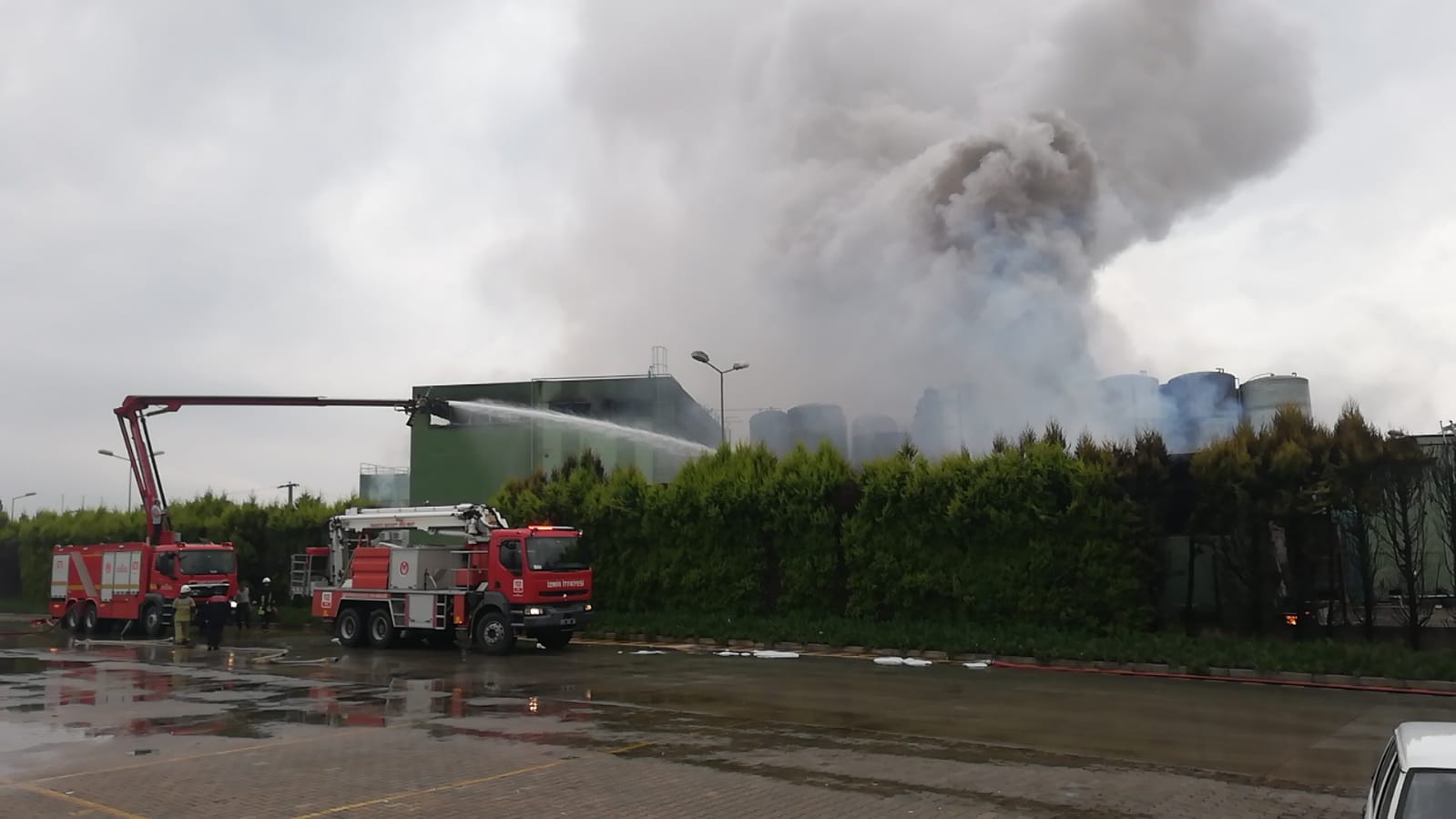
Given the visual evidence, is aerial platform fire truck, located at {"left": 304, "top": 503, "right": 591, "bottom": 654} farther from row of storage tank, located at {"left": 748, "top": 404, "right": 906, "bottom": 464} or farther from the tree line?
row of storage tank, located at {"left": 748, "top": 404, "right": 906, "bottom": 464}

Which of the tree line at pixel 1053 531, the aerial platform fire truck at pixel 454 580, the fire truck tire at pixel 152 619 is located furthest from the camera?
the fire truck tire at pixel 152 619

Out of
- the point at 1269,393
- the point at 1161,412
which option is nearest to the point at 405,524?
the point at 1161,412

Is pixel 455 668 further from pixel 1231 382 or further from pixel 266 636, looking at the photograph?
pixel 1231 382

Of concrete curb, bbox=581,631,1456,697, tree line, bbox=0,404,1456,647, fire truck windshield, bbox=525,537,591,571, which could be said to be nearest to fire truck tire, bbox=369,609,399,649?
fire truck windshield, bbox=525,537,591,571

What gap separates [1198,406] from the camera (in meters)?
39.2

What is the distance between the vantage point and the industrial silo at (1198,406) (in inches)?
1449

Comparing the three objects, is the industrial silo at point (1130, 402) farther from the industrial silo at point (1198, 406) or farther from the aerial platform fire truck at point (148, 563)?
the aerial platform fire truck at point (148, 563)

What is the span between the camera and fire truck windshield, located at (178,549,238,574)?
29.0m

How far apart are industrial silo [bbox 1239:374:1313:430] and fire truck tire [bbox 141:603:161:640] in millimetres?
37797

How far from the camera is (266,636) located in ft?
94.1

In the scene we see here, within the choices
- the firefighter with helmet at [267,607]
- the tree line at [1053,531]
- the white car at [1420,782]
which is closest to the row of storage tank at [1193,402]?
the tree line at [1053,531]

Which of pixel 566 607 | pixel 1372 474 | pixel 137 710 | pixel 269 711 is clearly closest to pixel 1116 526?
pixel 1372 474

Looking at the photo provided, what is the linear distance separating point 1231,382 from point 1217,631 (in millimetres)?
24476

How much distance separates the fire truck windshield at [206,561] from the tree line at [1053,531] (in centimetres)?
847
